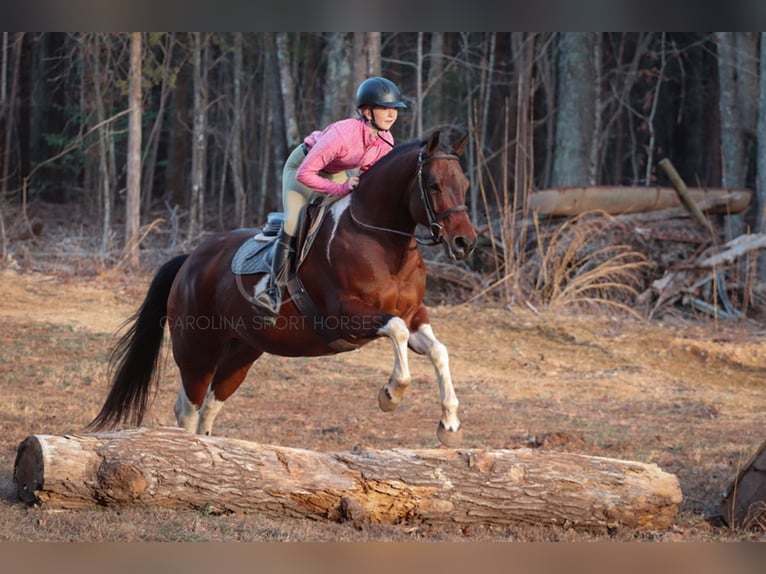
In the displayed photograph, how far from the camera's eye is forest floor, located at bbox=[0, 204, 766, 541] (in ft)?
19.4

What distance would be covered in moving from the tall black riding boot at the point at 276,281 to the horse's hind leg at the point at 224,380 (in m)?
1.07

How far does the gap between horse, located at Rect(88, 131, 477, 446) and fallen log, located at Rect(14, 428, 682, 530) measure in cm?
33

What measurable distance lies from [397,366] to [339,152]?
161 centimetres

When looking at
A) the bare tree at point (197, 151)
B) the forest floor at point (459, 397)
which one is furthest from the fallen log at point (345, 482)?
the bare tree at point (197, 151)

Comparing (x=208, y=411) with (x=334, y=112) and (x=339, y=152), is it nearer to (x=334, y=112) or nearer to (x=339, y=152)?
(x=339, y=152)

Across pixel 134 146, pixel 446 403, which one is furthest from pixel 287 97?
pixel 446 403

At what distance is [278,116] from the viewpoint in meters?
23.1

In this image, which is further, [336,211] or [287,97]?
[287,97]

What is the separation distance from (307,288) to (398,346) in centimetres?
116

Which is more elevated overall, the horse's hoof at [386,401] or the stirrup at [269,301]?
the stirrup at [269,301]

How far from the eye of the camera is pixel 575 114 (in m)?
21.3

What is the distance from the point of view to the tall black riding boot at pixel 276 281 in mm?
7012

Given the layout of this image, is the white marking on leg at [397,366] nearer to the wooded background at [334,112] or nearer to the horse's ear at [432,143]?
the horse's ear at [432,143]

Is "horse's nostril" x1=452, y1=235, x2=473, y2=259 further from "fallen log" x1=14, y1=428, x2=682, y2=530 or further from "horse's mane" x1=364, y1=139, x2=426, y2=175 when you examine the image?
"fallen log" x1=14, y1=428, x2=682, y2=530
